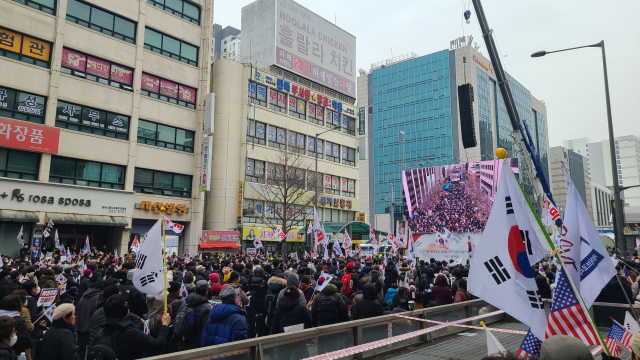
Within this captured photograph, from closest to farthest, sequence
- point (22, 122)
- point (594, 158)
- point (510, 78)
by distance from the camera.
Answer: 1. point (22, 122)
2. point (510, 78)
3. point (594, 158)

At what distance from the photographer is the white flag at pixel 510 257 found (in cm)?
399

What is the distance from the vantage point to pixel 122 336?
4.61m

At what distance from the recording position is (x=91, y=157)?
2739 centimetres

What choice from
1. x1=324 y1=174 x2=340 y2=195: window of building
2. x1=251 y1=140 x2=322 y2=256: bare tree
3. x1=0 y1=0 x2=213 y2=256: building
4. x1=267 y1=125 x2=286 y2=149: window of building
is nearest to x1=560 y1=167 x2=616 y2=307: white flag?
x1=0 y1=0 x2=213 y2=256: building

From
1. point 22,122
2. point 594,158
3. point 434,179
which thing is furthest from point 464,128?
point 594,158

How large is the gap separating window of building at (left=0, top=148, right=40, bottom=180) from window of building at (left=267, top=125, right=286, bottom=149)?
1974cm

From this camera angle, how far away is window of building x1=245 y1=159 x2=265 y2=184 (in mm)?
38938

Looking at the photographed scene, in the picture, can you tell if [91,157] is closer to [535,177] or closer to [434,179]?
[535,177]

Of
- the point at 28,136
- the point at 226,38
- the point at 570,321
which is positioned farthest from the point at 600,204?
the point at 570,321

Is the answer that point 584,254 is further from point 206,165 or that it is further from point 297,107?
point 297,107

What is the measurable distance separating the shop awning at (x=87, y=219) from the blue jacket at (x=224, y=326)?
23781mm

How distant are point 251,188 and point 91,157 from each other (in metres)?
14.0

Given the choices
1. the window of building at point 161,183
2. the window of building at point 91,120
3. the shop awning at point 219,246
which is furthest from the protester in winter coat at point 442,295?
the window of building at point 161,183

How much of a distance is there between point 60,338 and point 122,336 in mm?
871
